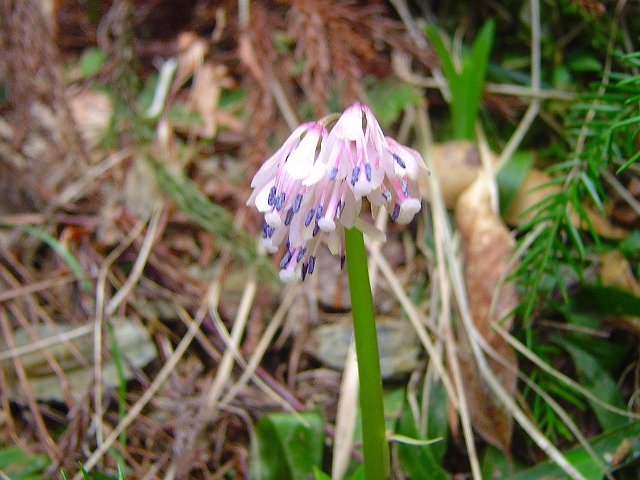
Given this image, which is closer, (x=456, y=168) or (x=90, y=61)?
(x=456, y=168)

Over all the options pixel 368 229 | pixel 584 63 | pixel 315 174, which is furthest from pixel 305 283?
pixel 584 63

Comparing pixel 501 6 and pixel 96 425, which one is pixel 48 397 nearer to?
pixel 96 425

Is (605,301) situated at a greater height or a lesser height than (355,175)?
lesser

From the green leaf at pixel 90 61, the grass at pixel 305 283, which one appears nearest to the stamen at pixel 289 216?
the grass at pixel 305 283

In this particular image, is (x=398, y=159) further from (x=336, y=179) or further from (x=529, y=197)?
(x=529, y=197)

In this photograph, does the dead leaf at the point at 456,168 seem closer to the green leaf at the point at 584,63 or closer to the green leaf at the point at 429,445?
the green leaf at the point at 584,63

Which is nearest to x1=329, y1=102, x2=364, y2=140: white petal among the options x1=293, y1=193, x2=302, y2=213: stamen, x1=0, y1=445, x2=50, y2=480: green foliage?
x1=293, y1=193, x2=302, y2=213: stamen

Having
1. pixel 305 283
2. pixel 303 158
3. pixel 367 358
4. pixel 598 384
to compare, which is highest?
pixel 303 158

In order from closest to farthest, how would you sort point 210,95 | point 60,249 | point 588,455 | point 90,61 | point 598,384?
point 588,455, point 598,384, point 60,249, point 210,95, point 90,61
